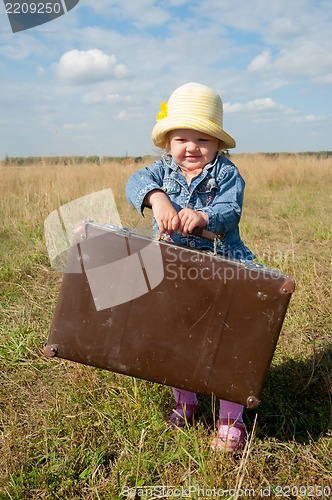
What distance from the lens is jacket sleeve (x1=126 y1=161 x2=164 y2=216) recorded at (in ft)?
5.30

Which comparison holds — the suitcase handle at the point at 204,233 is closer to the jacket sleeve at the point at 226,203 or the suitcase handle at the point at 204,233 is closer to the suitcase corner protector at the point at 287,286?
the jacket sleeve at the point at 226,203

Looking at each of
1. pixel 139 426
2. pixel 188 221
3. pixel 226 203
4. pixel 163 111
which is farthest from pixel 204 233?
pixel 139 426

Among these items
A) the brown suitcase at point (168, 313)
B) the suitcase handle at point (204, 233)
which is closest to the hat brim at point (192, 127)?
the suitcase handle at point (204, 233)

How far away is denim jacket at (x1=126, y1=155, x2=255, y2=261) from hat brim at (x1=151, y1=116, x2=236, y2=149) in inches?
3.9

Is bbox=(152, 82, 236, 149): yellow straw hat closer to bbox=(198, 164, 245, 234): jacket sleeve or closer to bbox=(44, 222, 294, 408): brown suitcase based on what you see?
bbox=(198, 164, 245, 234): jacket sleeve

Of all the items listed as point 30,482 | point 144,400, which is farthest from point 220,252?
point 30,482

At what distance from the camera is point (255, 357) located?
1.39 metres

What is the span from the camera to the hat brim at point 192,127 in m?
1.60

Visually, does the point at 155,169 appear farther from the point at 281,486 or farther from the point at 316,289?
the point at 316,289

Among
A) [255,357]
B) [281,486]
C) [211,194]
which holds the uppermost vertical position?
[211,194]

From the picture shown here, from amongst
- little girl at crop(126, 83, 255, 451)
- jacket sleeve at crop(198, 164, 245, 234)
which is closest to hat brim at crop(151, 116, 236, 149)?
little girl at crop(126, 83, 255, 451)

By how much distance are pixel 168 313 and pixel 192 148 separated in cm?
68

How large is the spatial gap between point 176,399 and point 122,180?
25.3 feet

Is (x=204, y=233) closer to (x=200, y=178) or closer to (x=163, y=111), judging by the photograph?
(x=200, y=178)
